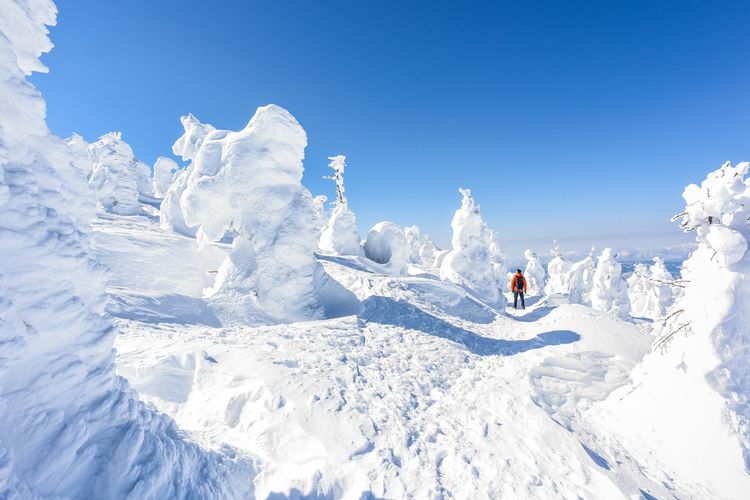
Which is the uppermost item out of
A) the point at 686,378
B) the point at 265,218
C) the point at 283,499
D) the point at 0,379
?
the point at 265,218

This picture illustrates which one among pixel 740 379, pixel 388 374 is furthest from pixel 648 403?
pixel 388 374

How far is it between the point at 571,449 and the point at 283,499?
17.3ft

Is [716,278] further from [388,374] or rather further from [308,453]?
[308,453]

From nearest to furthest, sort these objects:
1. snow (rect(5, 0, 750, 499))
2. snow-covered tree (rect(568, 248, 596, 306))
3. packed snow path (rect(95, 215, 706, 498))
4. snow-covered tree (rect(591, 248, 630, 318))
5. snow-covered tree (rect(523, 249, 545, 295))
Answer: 1. snow (rect(5, 0, 750, 499))
2. packed snow path (rect(95, 215, 706, 498))
3. snow-covered tree (rect(591, 248, 630, 318))
4. snow-covered tree (rect(568, 248, 596, 306))
5. snow-covered tree (rect(523, 249, 545, 295))

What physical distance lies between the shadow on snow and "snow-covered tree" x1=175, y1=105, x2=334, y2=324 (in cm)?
A: 309

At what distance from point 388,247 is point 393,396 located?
71.2 ft

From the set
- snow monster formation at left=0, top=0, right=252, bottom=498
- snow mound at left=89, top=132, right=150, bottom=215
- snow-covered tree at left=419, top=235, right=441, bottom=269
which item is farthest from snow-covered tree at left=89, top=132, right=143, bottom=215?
snow-covered tree at left=419, top=235, right=441, bottom=269

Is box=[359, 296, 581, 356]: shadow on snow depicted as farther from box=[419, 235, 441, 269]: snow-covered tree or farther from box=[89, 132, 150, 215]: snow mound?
box=[419, 235, 441, 269]: snow-covered tree

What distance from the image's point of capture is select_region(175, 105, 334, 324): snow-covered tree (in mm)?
14719

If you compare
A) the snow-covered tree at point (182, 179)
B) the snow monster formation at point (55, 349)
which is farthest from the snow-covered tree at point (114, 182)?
the snow monster formation at point (55, 349)

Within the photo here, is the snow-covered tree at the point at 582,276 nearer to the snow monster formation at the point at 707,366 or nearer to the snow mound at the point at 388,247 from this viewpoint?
the snow mound at the point at 388,247

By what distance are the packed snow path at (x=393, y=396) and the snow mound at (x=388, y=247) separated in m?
15.2

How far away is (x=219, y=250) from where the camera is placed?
20.6 meters

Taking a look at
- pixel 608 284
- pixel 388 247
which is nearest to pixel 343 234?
pixel 388 247
